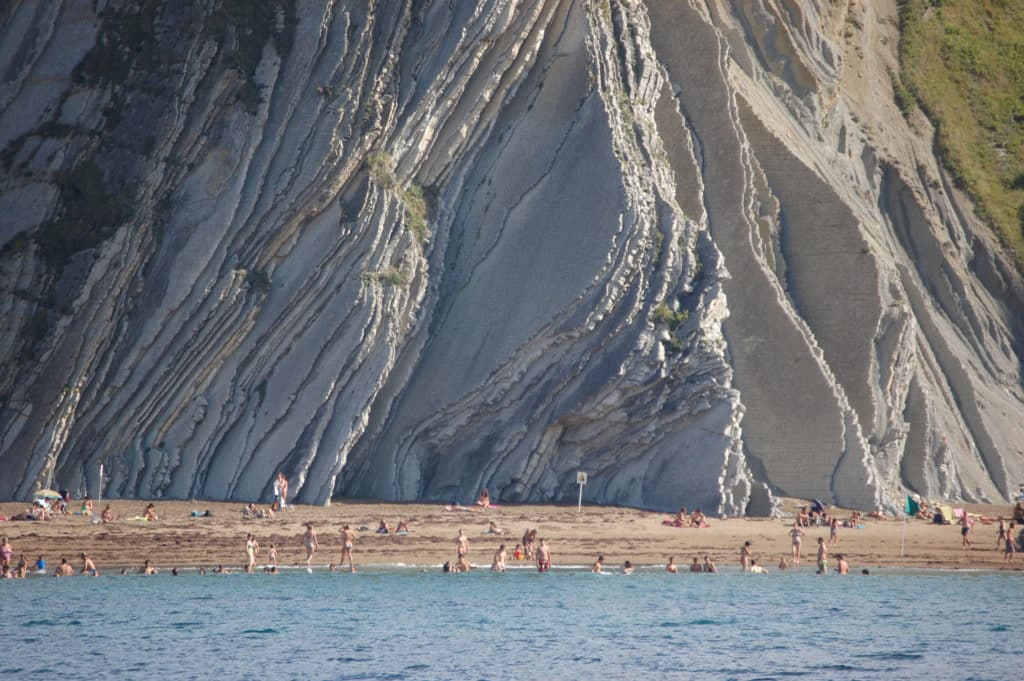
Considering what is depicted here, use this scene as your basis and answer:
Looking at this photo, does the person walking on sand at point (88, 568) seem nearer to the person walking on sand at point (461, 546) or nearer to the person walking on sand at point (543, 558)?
the person walking on sand at point (461, 546)

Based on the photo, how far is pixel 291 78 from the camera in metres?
37.7

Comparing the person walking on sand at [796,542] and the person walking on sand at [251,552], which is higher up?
the person walking on sand at [796,542]

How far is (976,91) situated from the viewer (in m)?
52.7

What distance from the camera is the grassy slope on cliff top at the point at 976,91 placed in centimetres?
4978

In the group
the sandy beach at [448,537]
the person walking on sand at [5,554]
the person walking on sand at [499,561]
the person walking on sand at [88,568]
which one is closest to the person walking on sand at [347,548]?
the sandy beach at [448,537]

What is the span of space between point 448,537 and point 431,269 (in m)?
7.74

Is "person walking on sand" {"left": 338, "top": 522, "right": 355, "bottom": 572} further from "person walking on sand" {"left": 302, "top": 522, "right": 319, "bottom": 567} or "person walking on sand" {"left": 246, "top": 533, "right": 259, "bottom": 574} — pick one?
"person walking on sand" {"left": 246, "top": 533, "right": 259, "bottom": 574}

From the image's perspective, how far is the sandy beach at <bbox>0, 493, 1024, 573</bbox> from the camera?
30156mm

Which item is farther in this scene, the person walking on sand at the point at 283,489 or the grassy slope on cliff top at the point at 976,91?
the grassy slope on cliff top at the point at 976,91

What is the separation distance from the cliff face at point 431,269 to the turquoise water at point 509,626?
5903 millimetres

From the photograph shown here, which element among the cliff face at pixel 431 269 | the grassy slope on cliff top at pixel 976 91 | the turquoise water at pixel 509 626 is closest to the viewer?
the turquoise water at pixel 509 626

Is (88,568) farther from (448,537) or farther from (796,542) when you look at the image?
(796,542)

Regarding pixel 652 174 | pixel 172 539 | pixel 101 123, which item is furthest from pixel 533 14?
pixel 172 539

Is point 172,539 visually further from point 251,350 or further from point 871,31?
point 871,31
